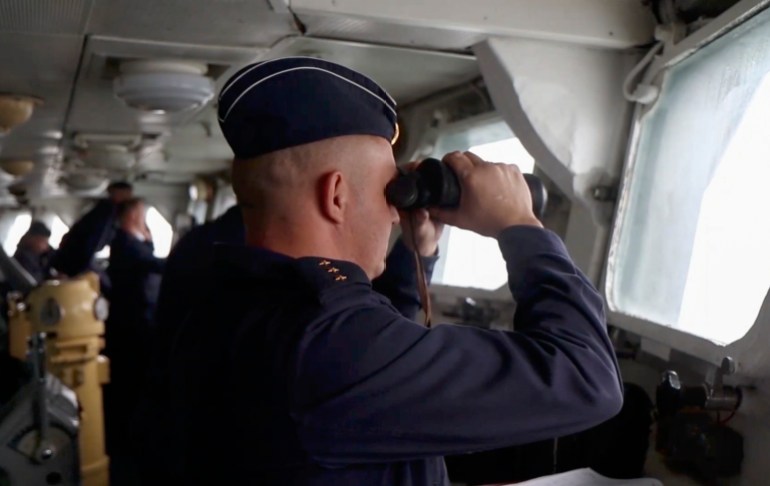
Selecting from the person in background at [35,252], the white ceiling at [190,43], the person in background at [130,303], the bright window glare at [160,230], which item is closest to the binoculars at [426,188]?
the white ceiling at [190,43]

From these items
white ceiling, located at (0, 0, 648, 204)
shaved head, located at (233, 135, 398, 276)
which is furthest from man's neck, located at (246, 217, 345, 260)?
white ceiling, located at (0, 0, 648, 204)

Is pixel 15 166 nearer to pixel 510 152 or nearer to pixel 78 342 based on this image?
pixel 78 342

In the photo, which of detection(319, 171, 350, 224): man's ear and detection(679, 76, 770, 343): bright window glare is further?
detection(679, 76, 770, 343): bright window glare

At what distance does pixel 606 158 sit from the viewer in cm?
179

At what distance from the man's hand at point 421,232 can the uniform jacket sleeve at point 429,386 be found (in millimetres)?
338

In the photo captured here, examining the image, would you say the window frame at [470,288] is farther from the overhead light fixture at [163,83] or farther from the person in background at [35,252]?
the person in background at [35,252]

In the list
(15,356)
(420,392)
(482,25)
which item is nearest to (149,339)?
(15,356)

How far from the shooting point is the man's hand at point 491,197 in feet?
3.29

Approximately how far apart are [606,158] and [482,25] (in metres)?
0.43

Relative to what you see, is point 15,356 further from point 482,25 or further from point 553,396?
point 553,396

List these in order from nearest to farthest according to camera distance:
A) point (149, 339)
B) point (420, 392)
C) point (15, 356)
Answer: point (420, 392) → point (15, 356) → point (149, 339)

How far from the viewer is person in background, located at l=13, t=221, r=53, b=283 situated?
5383 millimetres

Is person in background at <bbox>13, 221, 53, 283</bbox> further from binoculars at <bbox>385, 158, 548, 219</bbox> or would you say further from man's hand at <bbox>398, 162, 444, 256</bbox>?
binoculars at <bbox>385, 158, 548, 219</bbox>

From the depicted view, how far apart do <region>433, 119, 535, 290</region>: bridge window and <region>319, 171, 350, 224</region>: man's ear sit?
1.57m
